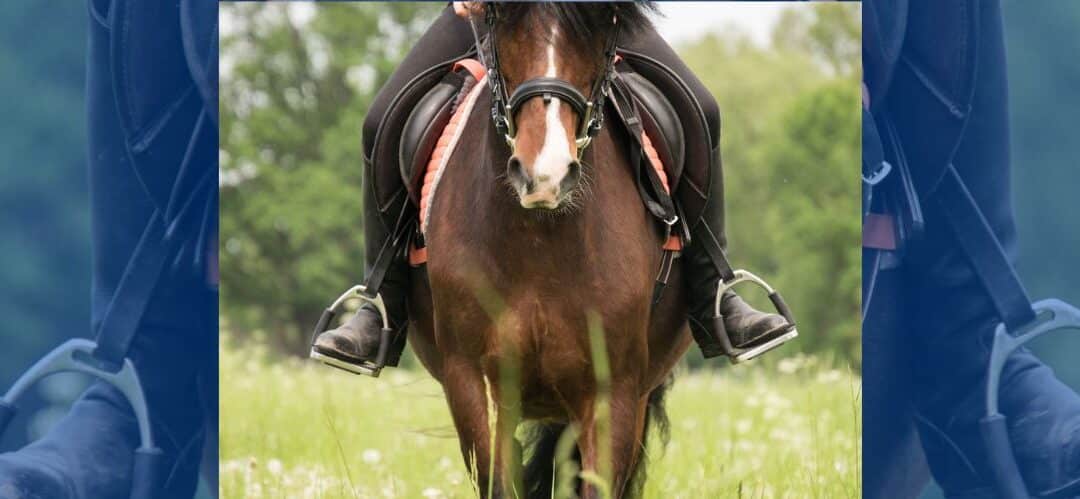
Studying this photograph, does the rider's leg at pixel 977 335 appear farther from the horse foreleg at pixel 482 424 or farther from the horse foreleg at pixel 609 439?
the horse foreleg at pixel 482 424

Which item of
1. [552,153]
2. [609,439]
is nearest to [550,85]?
[552,153]

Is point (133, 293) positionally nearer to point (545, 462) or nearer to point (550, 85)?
point (550, 85)

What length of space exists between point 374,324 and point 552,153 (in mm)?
1961

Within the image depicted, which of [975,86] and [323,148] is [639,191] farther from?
[323,148]

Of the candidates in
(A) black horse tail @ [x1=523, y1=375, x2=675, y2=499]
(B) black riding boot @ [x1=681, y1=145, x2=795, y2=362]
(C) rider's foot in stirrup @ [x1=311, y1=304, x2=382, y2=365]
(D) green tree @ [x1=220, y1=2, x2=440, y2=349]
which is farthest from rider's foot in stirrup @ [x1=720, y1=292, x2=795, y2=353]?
(D) green tree @ [x1=220, y1=2, x2=440, y2=349]

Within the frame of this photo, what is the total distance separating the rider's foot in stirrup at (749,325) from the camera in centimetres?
633

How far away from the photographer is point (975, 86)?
17.8ft

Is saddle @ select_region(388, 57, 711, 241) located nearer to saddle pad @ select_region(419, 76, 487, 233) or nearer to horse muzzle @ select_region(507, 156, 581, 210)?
saddle pad @ select_region(419, 76, 487, 233)

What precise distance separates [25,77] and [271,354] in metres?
7.22

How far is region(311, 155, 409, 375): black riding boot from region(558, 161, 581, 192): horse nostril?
5.07ft

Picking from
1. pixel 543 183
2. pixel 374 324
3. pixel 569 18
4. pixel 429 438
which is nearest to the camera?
pixel 543 183

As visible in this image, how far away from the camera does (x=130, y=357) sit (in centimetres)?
548

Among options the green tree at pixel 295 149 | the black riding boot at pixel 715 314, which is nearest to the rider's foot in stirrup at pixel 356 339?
the black riding boot at pixel 715 314

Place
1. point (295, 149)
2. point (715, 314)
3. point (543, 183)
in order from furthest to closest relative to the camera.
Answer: point (295, 149)
point (715, 314)
point (543, 183)
